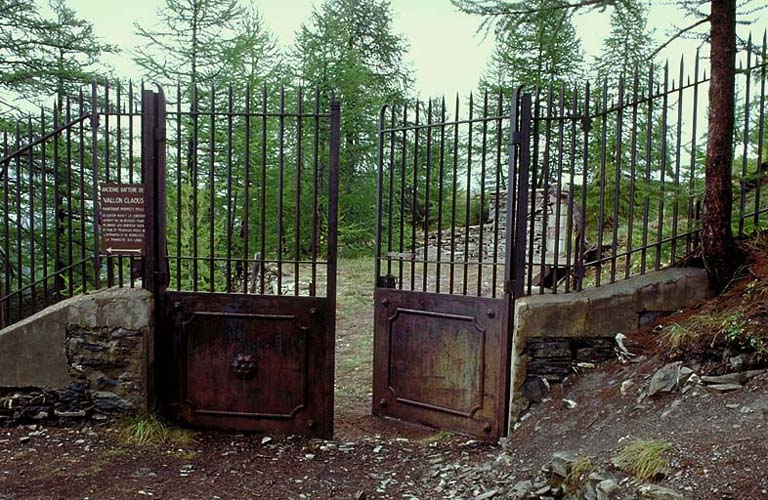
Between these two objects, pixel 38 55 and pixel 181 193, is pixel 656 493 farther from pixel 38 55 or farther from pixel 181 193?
pixel 38 55

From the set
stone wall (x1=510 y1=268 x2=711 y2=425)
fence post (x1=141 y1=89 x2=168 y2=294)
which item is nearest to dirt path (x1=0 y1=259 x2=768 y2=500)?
stone wall (x1=510 y1=268 x2=711 y2=425)

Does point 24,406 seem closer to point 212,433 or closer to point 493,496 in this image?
point 212,433

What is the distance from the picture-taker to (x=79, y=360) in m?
5.04

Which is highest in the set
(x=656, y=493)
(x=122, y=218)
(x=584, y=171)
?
(x=584, y=171)

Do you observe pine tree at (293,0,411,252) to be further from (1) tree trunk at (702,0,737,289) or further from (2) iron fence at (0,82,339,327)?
(1) tree trunk at (702,0,737,289)

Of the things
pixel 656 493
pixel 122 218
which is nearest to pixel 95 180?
pixel 122 218

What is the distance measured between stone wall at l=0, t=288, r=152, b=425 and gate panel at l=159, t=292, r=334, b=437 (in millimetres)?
252

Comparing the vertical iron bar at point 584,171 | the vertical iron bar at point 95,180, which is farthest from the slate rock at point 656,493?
the vertical iron bar at point 95,180

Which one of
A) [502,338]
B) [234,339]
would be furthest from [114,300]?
[502,338]

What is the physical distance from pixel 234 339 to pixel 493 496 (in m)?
2.39

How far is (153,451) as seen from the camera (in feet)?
15.5

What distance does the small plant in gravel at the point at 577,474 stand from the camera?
11.4ft

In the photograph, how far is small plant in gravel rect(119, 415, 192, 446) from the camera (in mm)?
4848

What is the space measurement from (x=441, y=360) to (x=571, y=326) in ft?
3.52
